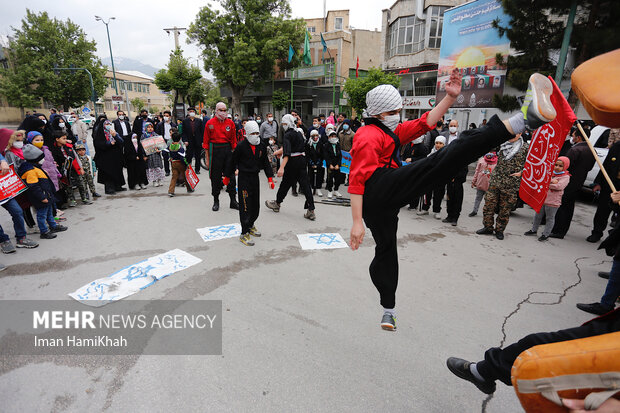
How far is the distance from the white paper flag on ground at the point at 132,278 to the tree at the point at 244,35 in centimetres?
2786

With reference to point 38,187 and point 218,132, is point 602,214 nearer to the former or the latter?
point 218,132

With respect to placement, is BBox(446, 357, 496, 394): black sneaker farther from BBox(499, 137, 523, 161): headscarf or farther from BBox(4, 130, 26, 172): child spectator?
BBox(4, 130, 26, 172): child spectator

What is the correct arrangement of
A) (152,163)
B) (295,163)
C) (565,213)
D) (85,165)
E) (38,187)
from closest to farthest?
(38,187) → (565,213) → (295,163) → (85,165) → (152,163)

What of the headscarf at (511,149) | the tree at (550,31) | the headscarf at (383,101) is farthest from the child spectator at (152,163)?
the tree at (550,31)

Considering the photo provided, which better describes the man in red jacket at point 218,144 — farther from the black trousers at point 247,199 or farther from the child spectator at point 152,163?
the child spectator at point 152,163

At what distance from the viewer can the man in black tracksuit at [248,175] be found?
5.29m

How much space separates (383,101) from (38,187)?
5821 mm

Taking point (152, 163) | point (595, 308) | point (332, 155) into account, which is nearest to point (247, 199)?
point (332, 155)

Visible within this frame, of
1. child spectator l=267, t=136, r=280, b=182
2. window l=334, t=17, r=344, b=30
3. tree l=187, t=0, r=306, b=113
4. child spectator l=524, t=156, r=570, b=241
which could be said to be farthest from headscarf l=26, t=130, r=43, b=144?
window l=334, t=17, r=344, b=30

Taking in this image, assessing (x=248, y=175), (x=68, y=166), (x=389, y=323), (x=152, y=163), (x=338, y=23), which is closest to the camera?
(x=389, y=323)

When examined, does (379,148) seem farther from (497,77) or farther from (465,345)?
(497,77)

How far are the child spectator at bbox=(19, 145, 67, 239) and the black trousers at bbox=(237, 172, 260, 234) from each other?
3.30 meters

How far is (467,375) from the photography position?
2203 millimetres

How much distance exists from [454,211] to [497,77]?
1748 cm
